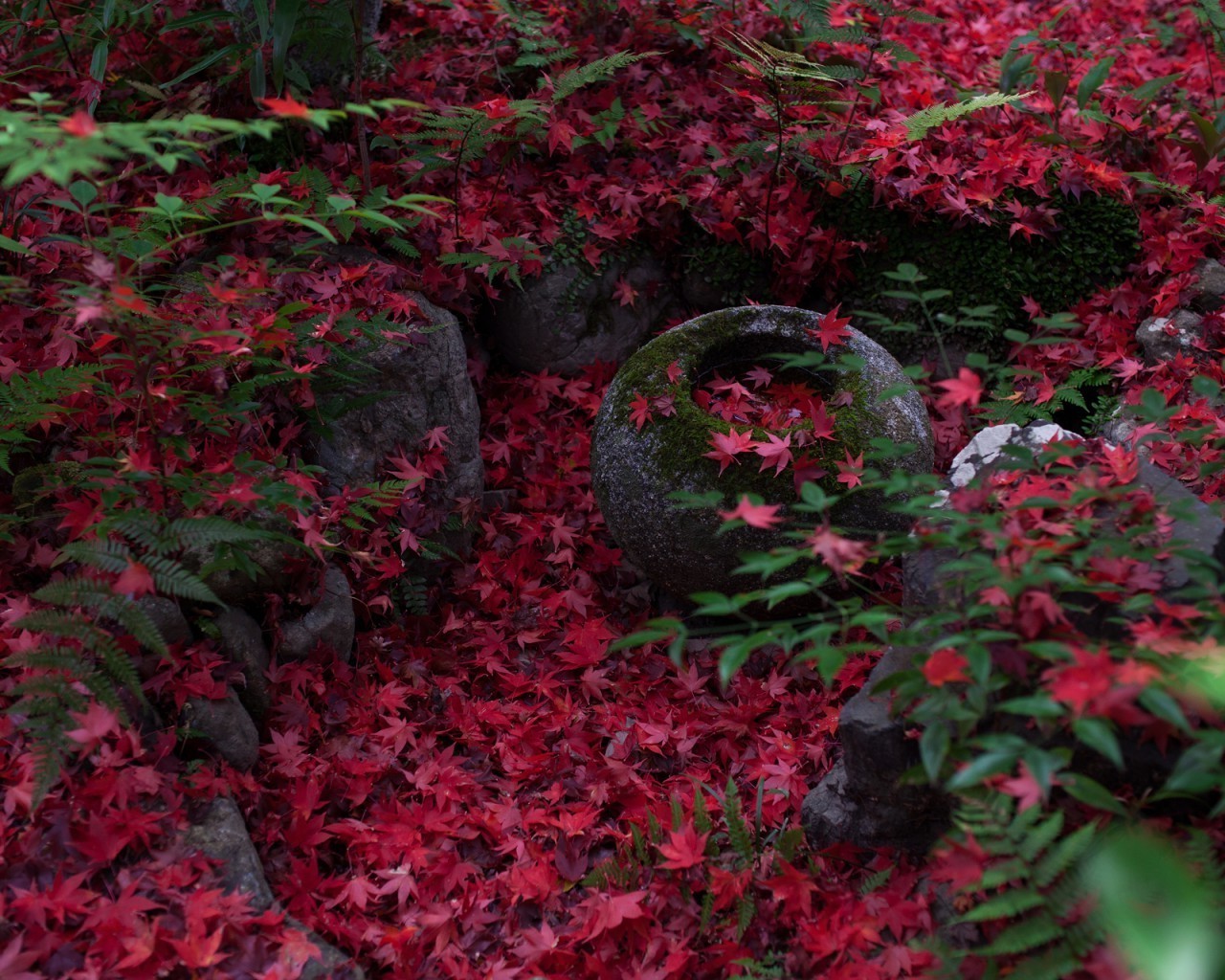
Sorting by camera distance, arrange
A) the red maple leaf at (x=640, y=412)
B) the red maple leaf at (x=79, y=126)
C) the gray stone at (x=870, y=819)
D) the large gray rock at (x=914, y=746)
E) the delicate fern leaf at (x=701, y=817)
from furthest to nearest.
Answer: the red maple leaf at (x=640, y=412)
the delicate fern leaf at (x=701, y=817)
the gray stone at (x=870, y=819)
the large gray rock at (x=914, y=746)
the red maple leaf at (x=79, y=126)

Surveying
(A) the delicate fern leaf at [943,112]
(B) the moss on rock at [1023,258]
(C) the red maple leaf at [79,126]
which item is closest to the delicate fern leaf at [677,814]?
(C) the red maple leaf at [79,126]

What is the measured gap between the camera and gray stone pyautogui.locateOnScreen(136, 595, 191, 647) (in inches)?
106

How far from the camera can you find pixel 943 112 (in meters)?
3.99

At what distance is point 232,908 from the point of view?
7.59ft

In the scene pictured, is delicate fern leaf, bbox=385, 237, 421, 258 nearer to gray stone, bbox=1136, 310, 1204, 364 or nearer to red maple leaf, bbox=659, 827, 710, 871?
red maple leaf, bbox=659, 827, 710, 871

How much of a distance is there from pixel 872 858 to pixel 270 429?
2.41 m

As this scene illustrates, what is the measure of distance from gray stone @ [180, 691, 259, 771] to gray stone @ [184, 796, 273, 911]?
0.21 m

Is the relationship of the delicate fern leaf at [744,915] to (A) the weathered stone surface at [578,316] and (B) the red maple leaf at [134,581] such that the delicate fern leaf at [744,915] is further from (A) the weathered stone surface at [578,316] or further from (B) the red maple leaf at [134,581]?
(A) the weathered stone surface at [578,316]

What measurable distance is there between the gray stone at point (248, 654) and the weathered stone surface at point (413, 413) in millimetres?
744

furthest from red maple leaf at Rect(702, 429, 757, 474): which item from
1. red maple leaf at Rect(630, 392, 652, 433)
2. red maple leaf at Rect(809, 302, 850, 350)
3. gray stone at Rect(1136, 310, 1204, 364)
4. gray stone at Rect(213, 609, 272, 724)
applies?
gray stone at Rect(1136, 310, 1204, 364)

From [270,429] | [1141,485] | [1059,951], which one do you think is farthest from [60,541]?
[1141,485]

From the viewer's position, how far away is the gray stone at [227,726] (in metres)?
2.70

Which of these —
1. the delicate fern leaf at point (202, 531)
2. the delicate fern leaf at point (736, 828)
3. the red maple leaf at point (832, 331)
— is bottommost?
the delicate fern leaf at point (736, 828)

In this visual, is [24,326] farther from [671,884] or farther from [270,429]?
[671,884]
